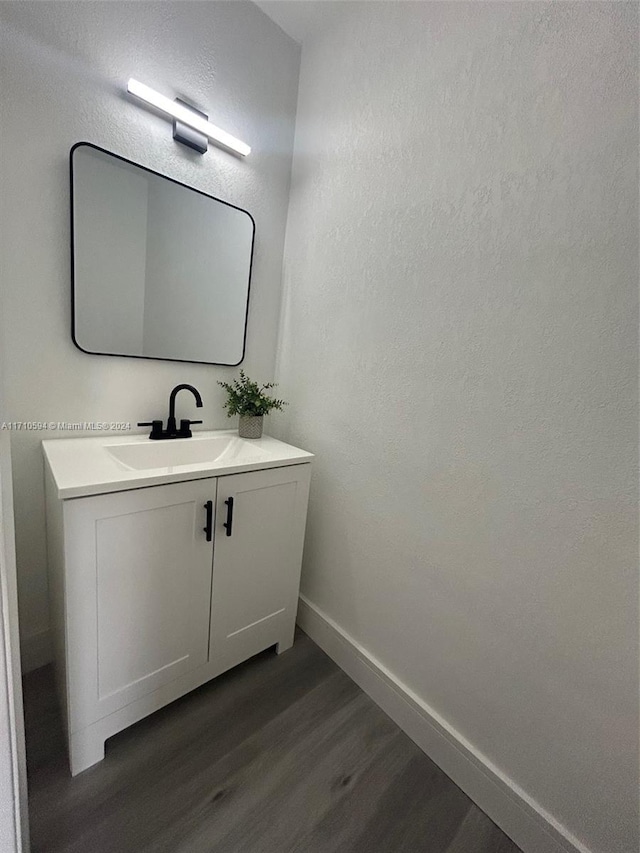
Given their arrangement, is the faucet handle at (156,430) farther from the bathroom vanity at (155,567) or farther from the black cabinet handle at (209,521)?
the black cabinet handle at (209,521)

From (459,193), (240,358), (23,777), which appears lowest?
(23,777)

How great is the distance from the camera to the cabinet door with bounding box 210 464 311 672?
120cm

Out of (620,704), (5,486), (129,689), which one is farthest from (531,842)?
(5,486)

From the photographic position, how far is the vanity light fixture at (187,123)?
1.20m

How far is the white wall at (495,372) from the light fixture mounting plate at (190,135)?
479 millimetres

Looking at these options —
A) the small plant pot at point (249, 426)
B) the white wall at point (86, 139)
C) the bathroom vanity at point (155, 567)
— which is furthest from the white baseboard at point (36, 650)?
the small plant pot at point (249, 426)

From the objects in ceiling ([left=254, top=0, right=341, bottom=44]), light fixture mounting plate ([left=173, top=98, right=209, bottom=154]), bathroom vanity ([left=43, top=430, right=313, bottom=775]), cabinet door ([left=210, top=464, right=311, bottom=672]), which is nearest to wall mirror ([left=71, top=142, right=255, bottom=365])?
light fixture mounting plate ([left=173, top=98, right=209, bottom=154])

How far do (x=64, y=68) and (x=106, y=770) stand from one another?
2126 mm

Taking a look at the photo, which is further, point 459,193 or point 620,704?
point 459,193

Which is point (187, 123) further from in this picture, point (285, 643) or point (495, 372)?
point (285, 643)

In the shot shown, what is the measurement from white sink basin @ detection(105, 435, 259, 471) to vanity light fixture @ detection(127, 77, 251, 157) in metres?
1.13

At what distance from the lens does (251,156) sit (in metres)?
1.54

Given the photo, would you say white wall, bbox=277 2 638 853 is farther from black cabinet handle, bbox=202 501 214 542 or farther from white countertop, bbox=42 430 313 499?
black cabinet handle, bbox=202 501 214 542

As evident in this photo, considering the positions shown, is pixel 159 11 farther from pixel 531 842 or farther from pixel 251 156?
pixel 531 842
